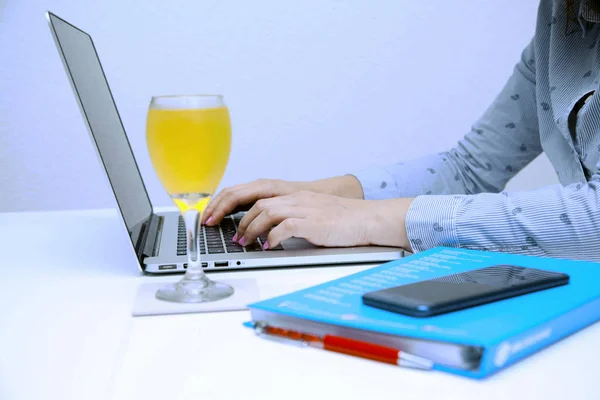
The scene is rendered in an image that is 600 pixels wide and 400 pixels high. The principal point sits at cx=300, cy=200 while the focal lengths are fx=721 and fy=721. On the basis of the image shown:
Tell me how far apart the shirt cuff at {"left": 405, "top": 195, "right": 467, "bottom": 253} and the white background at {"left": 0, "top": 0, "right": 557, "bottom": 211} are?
1.88 meters

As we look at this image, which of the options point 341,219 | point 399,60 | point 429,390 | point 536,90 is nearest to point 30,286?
point 341,219

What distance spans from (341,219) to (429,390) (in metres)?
0.46

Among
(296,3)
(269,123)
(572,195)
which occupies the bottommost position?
(269,123)

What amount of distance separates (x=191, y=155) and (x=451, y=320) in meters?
0.29

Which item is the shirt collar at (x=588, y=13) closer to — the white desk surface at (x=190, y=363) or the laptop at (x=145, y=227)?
the laptop at (x=145, y=227)

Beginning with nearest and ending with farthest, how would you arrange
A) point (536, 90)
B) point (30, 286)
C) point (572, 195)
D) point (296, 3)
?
point (30, 286) < point (572, 195) < point (536, 90) < point (296, 3)

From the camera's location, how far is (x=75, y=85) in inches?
33.3

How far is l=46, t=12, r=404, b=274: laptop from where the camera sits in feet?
2.80

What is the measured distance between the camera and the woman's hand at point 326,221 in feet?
2.96

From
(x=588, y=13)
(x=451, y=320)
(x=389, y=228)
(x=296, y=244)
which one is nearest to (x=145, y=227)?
(x=296, y=244)

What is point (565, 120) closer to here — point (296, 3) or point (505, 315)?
point (505, 315)

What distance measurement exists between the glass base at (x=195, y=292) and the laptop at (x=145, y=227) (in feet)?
0.42

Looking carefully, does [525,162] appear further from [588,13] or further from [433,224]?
[433,224]

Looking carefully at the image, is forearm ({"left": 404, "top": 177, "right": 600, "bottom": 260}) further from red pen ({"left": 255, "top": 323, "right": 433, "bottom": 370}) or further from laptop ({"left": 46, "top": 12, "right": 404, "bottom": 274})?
red pen ({"left": 255, "top": 323, "right": 433, "bottom": 370})
